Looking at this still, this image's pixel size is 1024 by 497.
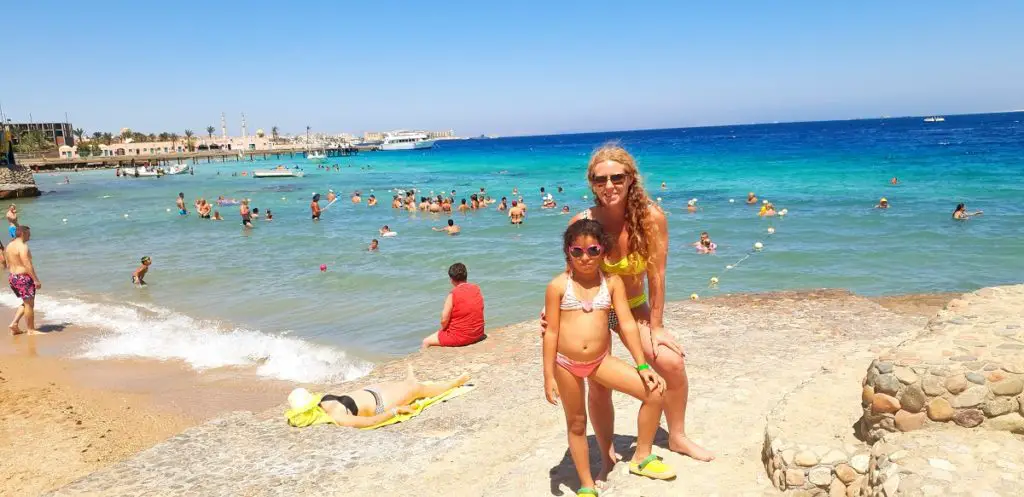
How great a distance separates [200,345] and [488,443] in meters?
6.38

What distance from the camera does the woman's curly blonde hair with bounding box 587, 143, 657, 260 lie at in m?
3.73

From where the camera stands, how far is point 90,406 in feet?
24.8

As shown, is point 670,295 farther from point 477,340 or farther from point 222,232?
point 222,232

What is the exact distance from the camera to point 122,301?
13.6 m

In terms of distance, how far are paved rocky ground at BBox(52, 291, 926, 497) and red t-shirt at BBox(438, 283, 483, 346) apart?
77 centimetres

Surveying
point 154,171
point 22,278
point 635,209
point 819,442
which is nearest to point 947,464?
point 819,442

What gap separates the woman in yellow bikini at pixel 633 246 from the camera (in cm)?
372

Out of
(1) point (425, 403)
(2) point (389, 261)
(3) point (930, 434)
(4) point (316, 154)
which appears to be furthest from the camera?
(4) point (316, 154)

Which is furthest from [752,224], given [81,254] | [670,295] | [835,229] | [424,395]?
[81,254]

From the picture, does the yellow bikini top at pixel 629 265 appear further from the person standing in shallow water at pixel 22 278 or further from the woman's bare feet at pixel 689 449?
the person standing in shallow water at pixel 22 278

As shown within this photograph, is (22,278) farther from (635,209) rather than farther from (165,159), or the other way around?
(165,159)

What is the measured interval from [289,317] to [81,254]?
38.9 feet

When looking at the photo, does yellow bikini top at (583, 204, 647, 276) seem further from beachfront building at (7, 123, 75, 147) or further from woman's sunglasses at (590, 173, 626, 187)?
beachfront building at (7, 123, 75, 147)

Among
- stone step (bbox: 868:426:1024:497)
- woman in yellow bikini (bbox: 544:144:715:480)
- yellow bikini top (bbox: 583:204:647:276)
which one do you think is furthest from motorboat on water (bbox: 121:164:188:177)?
stone step (bbox: 868:426:1024:497)
